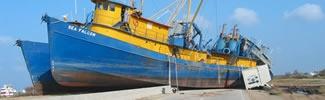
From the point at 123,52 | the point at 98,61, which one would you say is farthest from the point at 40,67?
the point at 123,52

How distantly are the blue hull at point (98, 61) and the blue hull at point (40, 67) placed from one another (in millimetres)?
2805

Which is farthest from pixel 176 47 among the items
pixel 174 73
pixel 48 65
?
pixel 48 65

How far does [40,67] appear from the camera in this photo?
32.9m

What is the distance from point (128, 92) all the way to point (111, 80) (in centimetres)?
632

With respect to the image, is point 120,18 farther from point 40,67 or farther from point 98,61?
point 40,67

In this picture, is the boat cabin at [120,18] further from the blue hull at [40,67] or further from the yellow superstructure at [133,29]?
the blue hull at [40,67]

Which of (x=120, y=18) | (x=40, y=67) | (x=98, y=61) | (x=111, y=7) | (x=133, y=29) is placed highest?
(x=111, y=7)

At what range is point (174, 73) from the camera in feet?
119

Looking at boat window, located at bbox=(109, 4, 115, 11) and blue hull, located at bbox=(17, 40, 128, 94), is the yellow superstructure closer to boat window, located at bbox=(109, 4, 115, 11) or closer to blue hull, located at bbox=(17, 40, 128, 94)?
boat window, located at bbox=(109, 4, 115, 11)

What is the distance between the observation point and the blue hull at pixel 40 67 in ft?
107

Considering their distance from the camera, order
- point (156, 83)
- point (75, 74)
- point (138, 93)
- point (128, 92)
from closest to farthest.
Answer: point (128, 92) < point (138, 93) < point (75, 74) < point (156, 83)

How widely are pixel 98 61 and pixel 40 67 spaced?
455 centimetres

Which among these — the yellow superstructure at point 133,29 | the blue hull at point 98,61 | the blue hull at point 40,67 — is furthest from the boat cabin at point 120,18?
the blue hull at point 40,67

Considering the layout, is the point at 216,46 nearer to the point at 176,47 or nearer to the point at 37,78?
the point at 176,47
